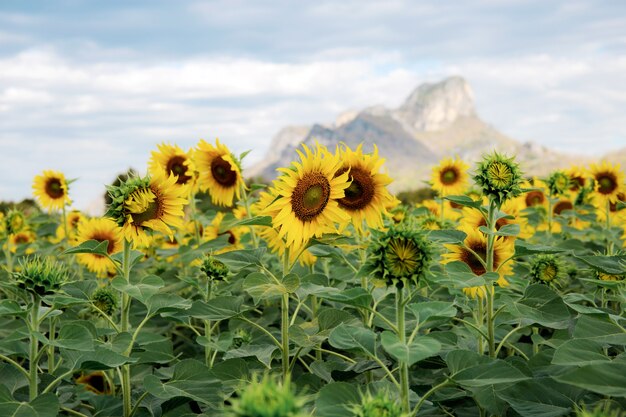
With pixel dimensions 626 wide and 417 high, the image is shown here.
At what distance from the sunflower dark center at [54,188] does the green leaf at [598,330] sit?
5.02 metres

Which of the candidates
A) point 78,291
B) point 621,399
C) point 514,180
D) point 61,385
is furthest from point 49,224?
point 621,399

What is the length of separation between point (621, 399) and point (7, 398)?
2.44 meters

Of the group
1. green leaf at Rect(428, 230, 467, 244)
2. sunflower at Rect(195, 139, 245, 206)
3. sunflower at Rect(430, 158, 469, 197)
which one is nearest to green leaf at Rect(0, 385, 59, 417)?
green leaf at Rect(428, 230, 467, 244)

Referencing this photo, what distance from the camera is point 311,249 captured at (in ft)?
10.5

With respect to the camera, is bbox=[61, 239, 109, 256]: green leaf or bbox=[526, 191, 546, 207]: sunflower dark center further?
bbox=[526, 191, 546, 207]: sunflower dark center

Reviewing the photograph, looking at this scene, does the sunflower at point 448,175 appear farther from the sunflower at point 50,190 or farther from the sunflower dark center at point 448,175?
the sunflower at point 50,190

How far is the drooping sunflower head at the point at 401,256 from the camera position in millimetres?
2074

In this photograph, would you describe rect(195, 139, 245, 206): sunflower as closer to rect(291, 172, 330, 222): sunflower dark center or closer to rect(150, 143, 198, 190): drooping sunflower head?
rect(150, 143, 198, 190): drooping sunflower head

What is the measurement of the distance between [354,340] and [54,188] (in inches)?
186

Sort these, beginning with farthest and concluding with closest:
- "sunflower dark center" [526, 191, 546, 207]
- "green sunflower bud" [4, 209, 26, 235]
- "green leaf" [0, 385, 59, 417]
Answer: "sunflower dark center" [526, 191, 546, 207]
"green sunflower bud" [4, 209, 26, 235]
"green leaf" [0, 385, 59, 417]

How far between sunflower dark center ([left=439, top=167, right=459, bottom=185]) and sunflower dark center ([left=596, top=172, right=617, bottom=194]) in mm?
1364

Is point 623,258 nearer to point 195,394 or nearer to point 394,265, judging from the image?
point 394,265

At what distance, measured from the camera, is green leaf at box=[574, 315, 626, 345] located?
8.23 ft

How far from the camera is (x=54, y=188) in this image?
243 inches
